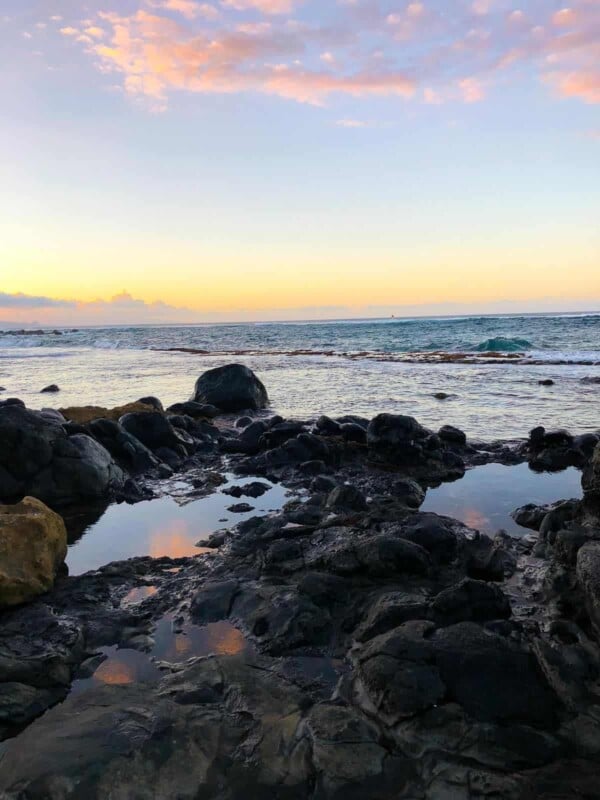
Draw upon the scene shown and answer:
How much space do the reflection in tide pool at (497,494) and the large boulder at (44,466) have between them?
4.60m

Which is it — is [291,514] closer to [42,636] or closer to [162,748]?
[42,636]

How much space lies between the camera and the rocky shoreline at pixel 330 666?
2926mm

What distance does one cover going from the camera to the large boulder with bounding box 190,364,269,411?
634 inches

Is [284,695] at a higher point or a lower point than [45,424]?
lower

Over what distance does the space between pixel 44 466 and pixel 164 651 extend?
4.69 metres

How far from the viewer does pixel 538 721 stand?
316cm

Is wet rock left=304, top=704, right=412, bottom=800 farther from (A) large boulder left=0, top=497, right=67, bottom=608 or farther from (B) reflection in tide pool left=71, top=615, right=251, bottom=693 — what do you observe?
(A) large boulder left=0, top=497, right=67, bottom=608

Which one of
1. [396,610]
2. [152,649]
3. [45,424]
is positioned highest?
[45,424]

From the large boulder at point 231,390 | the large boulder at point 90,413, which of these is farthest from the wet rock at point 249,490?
the large boulder at point 231,390

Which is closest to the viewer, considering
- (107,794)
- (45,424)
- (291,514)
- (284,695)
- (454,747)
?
(107,794)

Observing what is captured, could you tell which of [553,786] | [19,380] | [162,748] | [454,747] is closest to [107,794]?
[162,748]

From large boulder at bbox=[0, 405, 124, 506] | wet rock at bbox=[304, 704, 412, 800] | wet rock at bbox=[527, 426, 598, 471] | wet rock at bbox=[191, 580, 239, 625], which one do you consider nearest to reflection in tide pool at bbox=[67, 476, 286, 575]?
large boulder at bbox=[0, 405, 124, 506]

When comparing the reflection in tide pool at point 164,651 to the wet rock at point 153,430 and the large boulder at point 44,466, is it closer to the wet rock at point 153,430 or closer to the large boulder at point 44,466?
the large boulder at point 44,466

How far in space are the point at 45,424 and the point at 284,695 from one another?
6188 mm
